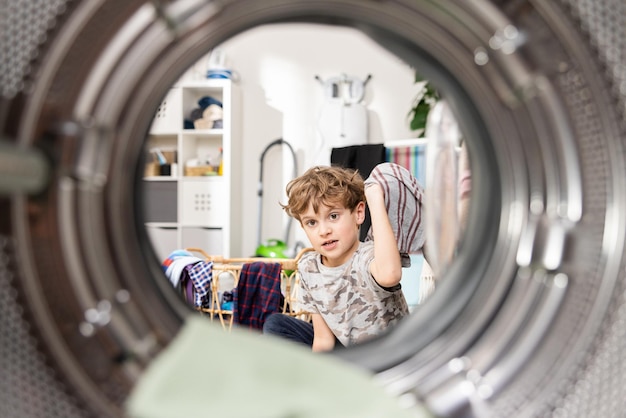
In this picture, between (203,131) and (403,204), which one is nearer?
(403,204)

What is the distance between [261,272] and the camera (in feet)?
6.48

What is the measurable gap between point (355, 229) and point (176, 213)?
188 cm

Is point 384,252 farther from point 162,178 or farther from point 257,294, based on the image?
point 162,178

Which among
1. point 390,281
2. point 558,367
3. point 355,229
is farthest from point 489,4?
point 355,229

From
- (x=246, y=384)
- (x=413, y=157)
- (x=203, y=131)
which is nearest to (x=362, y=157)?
(x=413, y=157)

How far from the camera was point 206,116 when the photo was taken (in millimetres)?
3225

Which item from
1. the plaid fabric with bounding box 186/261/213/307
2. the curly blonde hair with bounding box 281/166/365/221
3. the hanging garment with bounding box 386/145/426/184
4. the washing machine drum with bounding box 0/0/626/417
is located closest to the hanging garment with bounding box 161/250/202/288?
the plaid fabric with bounding box 186/261/213/307

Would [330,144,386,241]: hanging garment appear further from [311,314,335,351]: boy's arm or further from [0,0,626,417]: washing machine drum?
[0,0,626,417]: washing machine drum

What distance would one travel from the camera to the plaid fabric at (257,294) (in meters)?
1.96

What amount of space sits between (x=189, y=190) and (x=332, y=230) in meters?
1.87

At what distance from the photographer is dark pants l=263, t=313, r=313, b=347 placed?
151 centimetres

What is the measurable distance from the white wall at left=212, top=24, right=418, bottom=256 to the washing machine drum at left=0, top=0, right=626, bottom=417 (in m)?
2.91

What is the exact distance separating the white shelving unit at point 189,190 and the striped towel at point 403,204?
176 centimetres

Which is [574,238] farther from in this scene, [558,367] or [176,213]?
[176,213]
